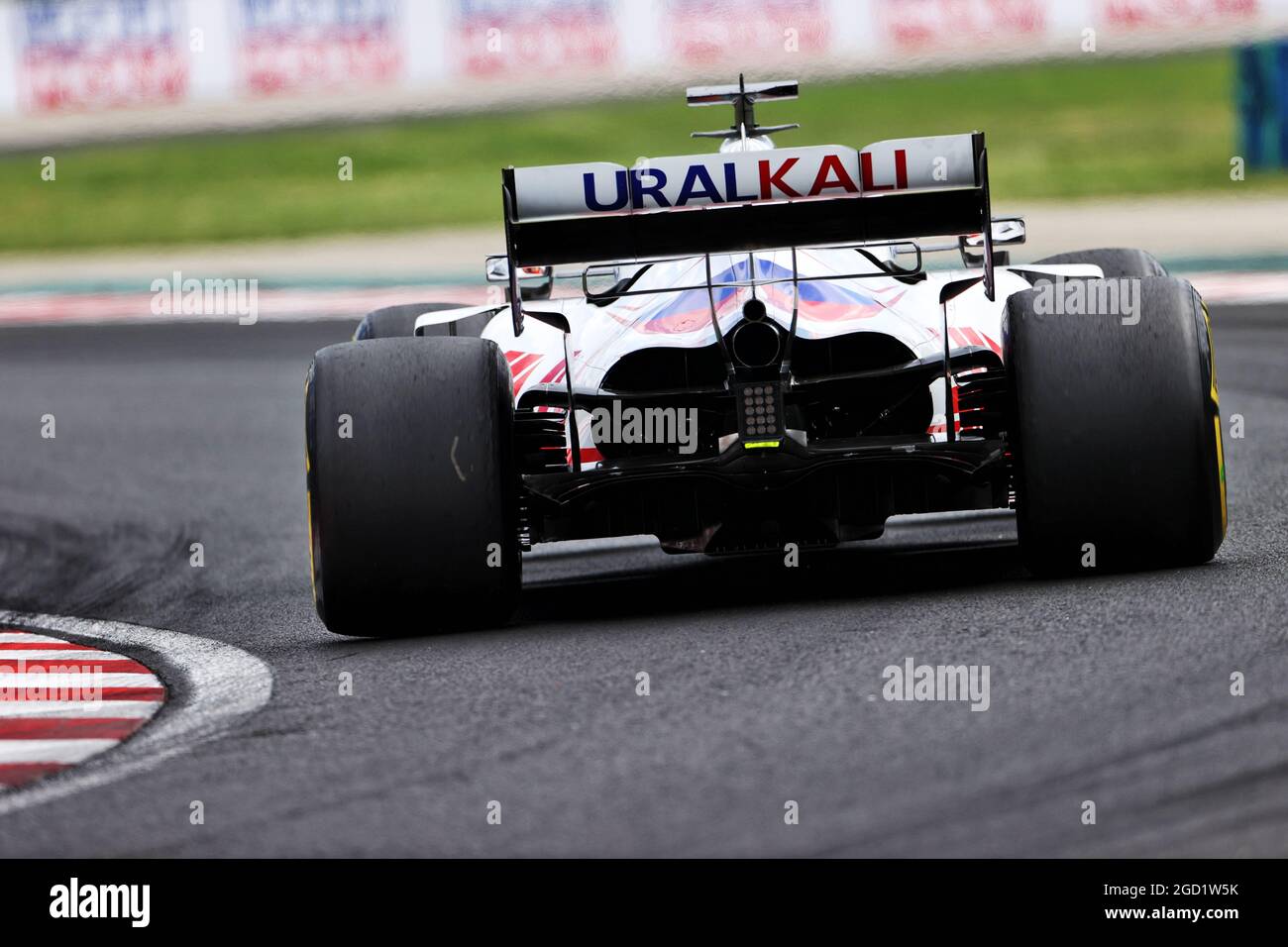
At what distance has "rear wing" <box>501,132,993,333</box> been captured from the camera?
6.56m

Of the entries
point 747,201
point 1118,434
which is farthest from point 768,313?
point 1118,434

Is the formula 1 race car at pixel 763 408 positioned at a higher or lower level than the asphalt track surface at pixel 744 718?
higher

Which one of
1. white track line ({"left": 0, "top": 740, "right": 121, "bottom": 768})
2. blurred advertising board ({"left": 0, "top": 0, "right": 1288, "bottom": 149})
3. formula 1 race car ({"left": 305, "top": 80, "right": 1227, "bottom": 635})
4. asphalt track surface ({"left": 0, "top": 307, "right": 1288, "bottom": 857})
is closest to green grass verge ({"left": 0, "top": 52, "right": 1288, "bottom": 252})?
blurred advertising board ({"left": 0, "top": 0, "right": 1288, "bottom": 149})

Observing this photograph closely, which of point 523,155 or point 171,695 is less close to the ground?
point 523,155

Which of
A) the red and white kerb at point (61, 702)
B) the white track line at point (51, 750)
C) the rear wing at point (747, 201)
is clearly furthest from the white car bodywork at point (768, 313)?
the white track line at point (51, 750)

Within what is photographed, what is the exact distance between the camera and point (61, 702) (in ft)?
20.4

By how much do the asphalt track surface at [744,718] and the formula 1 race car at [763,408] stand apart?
0.86 feet

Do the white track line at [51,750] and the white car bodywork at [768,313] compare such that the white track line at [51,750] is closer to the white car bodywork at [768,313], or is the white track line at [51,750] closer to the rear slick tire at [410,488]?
the rear slick tire at [410,488]

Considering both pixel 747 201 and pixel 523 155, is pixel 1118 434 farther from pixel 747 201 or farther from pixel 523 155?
pixel 523 155

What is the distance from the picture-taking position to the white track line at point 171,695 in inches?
199

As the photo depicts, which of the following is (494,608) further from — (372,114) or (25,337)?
(372,114)

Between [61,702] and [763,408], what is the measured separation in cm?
224

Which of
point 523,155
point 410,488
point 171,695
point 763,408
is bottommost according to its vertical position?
point 171,695
